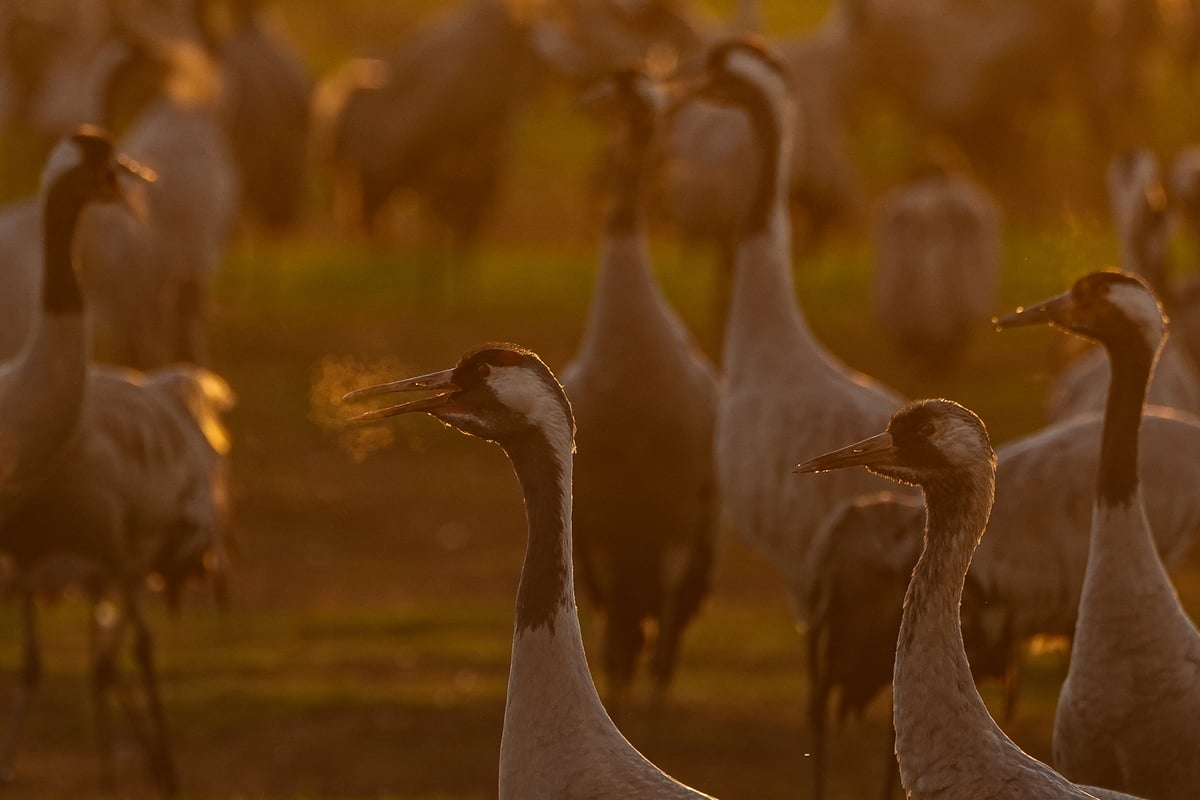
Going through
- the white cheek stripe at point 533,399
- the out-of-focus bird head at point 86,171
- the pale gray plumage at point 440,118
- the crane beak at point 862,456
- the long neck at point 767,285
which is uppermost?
the pale gray plumage at point 440,118

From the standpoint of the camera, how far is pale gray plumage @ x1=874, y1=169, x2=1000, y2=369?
1487 centimetres

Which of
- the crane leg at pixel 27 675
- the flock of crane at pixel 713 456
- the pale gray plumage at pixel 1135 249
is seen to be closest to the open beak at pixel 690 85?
the flock of crane at pixel 713 456

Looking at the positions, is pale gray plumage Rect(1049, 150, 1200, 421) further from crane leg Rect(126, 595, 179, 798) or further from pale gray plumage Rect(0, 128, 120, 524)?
pale gray plumage Rect(0, 128, 120, 524)

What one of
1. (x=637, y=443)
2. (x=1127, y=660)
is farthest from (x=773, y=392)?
(x=1127, y=660)

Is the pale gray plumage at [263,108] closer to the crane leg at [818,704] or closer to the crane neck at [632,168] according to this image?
the crane neck at [632,168]

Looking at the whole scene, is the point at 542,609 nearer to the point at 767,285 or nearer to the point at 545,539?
the point at 545,539

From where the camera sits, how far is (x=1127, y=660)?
545 cm

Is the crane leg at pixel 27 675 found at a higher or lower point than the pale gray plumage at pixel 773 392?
lower

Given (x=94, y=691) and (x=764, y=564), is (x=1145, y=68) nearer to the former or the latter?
(x=764, y=564)

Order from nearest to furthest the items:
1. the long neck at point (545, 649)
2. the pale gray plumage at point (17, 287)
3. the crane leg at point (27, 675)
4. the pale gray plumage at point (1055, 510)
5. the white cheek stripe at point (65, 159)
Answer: the long neck at point (545, 649)
the pale gray plumage at point (1055, 510)
the white cheek stripe at point (65, 159)
the crane leg at point (27, 675)
the pale gray plumage at point (17, 287)

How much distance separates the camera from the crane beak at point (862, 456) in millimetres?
4746

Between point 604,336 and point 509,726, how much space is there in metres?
4.02

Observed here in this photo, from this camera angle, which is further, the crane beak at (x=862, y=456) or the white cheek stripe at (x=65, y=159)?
the white cheek stripe at (x=65, y=159)

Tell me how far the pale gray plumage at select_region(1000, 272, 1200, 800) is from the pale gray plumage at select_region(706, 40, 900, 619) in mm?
2027
